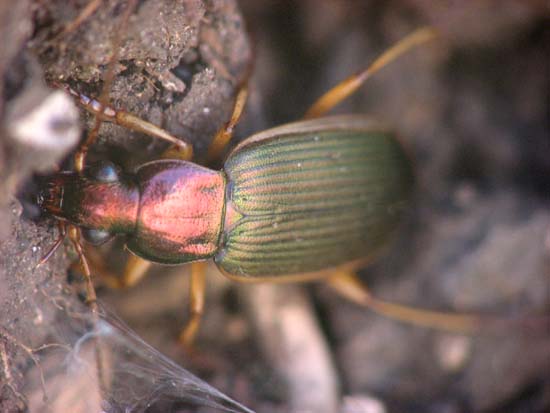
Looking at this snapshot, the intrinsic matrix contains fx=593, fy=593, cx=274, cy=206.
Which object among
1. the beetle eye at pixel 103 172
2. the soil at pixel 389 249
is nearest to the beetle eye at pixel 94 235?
the soil at pixel 389 249

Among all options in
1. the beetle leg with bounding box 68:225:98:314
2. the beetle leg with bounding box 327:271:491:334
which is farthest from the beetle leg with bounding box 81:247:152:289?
the beetle leg with bounding box 327:271:491:334

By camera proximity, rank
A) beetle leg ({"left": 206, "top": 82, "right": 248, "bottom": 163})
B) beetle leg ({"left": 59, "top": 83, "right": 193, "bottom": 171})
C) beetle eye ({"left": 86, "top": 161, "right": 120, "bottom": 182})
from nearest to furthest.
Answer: beetle leg ({"left": 59, "top": 83, "right": 193, "bottom": 171})
beetle eye ({"left": 86, "top": 161, "right": 120, "bottom": 182})
beetle leg ({"left": 206, "top": 82, "right": 248, "bottom": 163})

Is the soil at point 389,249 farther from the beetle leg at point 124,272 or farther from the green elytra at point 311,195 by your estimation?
the green elytra at point 311,195

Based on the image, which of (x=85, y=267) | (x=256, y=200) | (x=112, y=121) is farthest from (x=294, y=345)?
(x=112, y=121)

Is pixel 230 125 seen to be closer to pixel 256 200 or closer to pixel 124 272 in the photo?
pixel 256 200

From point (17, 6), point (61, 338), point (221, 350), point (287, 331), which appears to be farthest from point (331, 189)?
point (17, 6)

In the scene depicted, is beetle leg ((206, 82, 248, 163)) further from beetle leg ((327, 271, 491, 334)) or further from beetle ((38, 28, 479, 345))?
beetle leg ((327, 271, 491, 334))

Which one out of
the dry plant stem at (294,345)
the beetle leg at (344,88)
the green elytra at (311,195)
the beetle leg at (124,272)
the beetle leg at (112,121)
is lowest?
the dry plant stem at (294,345)
